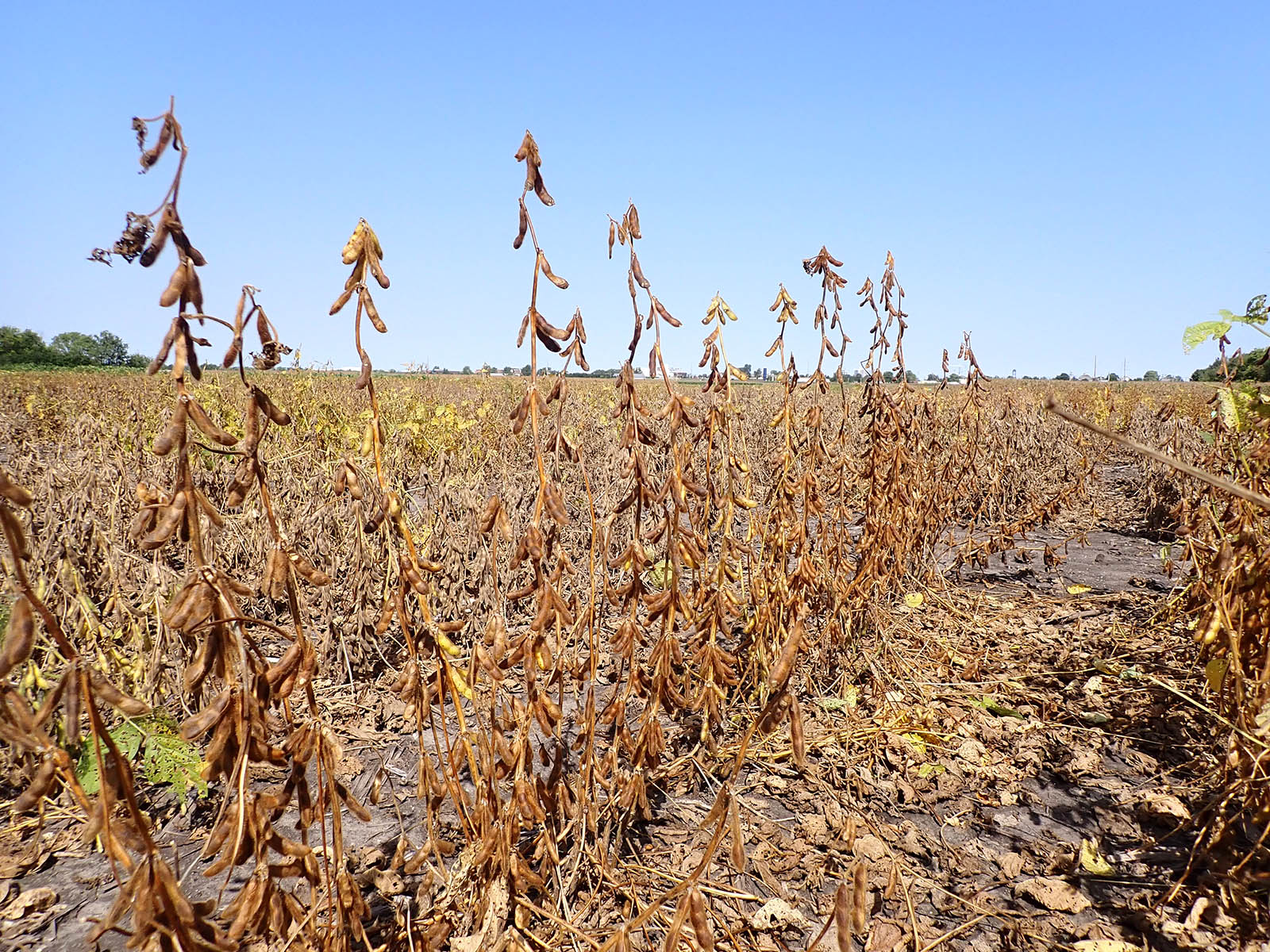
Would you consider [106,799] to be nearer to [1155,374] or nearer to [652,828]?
[652,828]

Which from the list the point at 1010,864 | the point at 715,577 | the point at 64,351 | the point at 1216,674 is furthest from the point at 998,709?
the point at 64,351

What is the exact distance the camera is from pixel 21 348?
48.6 m

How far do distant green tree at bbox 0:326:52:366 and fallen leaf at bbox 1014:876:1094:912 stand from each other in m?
55.8

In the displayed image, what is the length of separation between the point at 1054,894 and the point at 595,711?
1303 millimetres

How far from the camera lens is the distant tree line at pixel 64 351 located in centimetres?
4609

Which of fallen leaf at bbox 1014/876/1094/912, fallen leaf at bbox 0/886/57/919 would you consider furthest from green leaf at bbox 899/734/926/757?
fallen leaf at bbox 0/886/57/919

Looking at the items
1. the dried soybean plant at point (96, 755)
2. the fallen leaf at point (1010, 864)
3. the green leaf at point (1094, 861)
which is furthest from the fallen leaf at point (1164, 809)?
the dried soybean plant at point (96, 755)

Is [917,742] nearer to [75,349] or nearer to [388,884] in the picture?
[388,884]

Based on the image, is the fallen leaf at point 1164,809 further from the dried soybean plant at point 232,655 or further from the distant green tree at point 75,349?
the distant green tree at point 75,349

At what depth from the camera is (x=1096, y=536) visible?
230 inches

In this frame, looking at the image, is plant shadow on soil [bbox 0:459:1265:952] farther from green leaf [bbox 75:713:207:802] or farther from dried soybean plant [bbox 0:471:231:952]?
dried soybean plant [bbox 0:471:231:952]

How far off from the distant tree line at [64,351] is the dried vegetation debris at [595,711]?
48.8 m

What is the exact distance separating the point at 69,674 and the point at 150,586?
2162 mm

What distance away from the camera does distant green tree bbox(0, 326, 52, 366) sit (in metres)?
45.4
